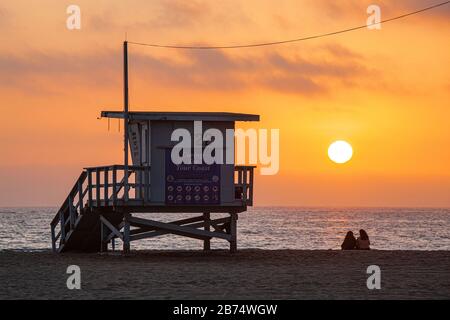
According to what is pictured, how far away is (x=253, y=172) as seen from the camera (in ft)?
109

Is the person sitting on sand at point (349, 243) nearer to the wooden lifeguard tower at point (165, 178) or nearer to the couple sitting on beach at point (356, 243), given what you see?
the couple sitting on beach at point (356, 243)

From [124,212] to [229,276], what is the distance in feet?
30.2

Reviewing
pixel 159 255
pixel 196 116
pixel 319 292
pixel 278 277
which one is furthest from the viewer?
pixel 159 255

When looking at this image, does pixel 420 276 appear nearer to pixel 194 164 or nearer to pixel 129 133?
pixel 194 164

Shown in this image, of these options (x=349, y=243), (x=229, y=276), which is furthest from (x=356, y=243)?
(x=229, y=276)

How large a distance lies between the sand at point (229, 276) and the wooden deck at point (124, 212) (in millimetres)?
967

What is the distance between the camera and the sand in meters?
19.7

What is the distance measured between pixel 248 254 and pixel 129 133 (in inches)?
208

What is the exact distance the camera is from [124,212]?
105 ft

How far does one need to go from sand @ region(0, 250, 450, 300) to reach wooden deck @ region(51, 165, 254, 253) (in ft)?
3.17

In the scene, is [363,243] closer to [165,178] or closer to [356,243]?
[356,243]

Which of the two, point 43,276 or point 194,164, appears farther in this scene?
point 194,164
